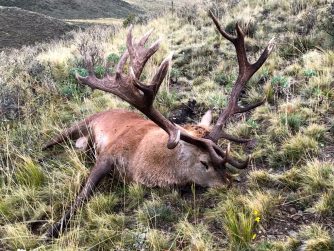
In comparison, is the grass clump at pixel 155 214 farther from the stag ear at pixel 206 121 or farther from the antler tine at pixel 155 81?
the stag ear at pixel 206 121

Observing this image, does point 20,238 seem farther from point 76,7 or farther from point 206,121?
point 76,7

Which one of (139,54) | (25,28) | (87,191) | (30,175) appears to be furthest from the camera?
(25,28)

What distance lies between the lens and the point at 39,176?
529cm

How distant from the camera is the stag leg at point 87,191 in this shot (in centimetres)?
428

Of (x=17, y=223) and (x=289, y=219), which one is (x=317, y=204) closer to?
(x=289, y=219)

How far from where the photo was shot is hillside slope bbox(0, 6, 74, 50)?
3188 centimetres

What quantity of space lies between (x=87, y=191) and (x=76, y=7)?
263ft

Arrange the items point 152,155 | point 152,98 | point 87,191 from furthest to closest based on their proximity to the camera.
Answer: point 152,155 → point 87,191 → point 152,98

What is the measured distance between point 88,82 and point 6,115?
2.53 meters

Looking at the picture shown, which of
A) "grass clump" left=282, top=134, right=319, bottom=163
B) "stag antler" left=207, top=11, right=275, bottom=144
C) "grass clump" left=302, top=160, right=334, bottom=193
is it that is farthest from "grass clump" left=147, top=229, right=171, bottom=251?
"grass clump" left=282, top=134, right=319, bottom=163

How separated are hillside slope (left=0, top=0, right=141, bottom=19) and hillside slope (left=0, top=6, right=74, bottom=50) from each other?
25.3 m

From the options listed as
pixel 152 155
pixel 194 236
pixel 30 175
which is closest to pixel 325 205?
pixel 194 236

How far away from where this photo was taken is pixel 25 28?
116ft

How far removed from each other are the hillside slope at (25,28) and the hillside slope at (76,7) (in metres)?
25.3
